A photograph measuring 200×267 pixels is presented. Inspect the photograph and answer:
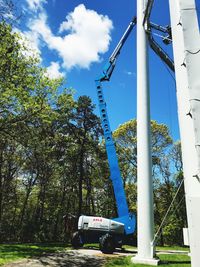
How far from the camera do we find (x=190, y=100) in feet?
11.9

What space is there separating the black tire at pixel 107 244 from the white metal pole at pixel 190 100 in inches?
419

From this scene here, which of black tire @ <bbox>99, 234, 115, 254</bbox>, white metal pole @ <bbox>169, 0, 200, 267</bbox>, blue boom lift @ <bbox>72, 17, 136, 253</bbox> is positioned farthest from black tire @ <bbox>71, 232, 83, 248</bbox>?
white metal pole @ <bbox>169, 0, 200, 267</bbox>

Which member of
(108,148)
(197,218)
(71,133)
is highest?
(71,133)

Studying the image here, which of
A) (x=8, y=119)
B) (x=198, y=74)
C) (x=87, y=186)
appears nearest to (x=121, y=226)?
(x=8, y=119)

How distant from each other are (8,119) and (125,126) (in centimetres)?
1752

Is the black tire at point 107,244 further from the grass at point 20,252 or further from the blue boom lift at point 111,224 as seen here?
the grass at point 20,252

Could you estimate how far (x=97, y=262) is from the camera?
10.6 meters

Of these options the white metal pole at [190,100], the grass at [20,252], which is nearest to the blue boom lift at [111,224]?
the grass at [20,252]

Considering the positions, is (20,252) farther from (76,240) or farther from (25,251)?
(76,240)

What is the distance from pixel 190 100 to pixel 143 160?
25.9 feet

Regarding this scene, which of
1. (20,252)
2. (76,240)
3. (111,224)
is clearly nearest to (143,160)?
(111,224)

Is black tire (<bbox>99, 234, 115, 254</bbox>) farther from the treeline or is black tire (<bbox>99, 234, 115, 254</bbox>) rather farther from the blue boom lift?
the treeline

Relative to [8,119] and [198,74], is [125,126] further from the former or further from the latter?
[198,74]

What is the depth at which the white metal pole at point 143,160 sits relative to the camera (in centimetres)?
1055
